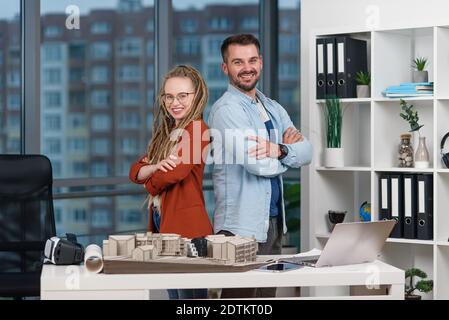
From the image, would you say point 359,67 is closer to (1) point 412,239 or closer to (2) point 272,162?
(1) point 412,239

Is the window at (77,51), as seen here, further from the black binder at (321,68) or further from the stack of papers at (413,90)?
the stack of papers at (413,90)

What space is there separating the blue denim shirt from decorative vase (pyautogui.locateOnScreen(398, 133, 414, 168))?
92cm

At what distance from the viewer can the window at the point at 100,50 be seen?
195 inches

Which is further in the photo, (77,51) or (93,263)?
(77,51)

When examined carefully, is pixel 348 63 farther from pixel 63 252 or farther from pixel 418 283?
pixel 63 252

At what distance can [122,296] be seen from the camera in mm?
2582

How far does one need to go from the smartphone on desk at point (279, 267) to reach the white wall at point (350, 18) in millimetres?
1933

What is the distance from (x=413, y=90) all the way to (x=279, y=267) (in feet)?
6.18

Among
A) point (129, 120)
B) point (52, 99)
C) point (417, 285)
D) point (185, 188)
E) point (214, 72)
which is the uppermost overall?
point (214, 72)

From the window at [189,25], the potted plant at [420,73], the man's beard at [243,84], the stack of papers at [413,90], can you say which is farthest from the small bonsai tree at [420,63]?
the window at [189,25]

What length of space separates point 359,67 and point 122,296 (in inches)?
97.5

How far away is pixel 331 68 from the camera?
462 cm

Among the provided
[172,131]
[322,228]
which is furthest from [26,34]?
[322,228]

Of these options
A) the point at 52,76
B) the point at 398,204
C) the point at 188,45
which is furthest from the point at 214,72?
the point at 398,204
